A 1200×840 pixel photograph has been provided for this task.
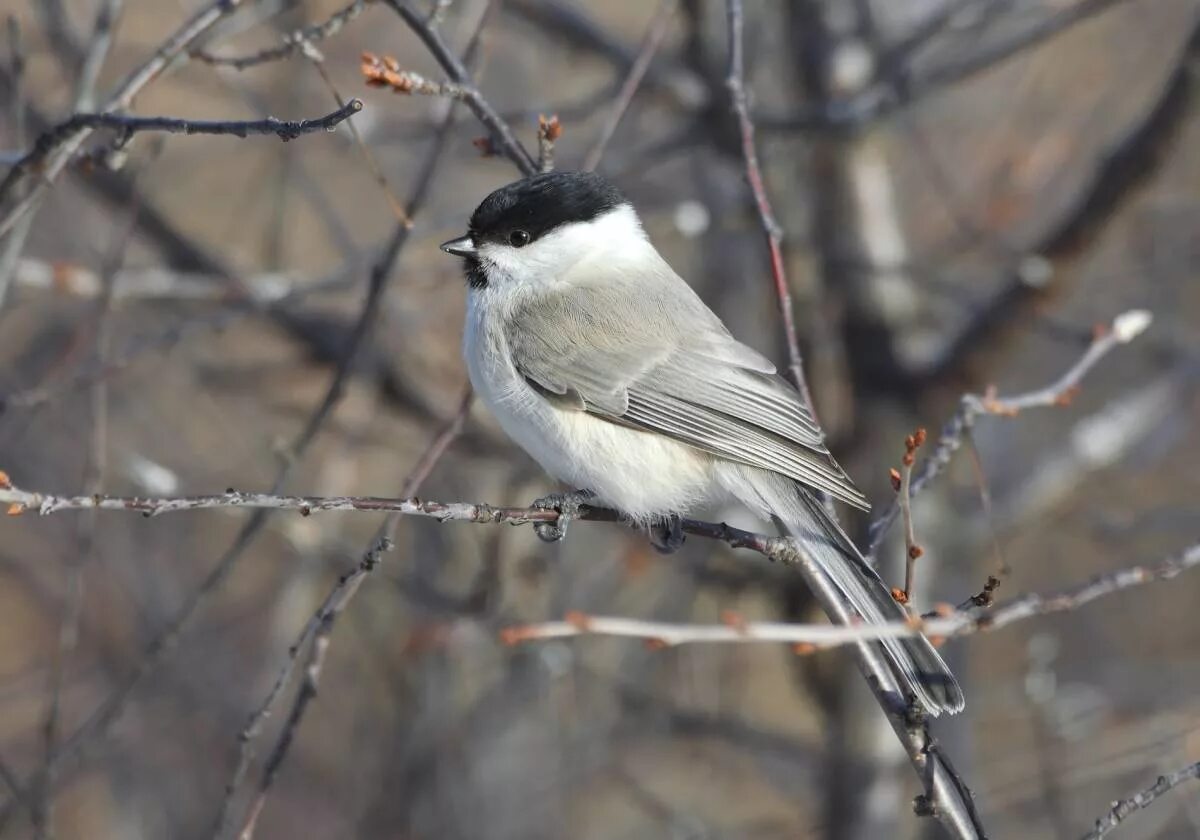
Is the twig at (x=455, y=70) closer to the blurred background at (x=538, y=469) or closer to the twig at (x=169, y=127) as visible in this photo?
the blurred background at (x=538, y=469)

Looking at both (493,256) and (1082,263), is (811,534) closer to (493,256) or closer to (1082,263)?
(493,256)

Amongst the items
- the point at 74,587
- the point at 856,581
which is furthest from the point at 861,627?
the point at 74,587

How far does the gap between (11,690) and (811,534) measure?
13.1ft

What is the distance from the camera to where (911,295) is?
4.20 m

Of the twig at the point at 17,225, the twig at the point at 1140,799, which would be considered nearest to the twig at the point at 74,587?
the twig at the point at 17,225

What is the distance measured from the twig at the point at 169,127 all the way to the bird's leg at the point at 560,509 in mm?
1004

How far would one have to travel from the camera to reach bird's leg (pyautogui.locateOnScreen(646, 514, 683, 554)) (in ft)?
9.62

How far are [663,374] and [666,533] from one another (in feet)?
1.32

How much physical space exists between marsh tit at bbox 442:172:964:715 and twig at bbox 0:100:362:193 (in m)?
1.06

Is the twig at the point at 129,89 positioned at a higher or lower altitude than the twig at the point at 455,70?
lower

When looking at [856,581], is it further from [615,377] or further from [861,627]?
[861,627]

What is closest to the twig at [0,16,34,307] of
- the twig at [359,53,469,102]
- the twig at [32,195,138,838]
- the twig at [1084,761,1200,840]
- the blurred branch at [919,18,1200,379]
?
the twig at [32,195,138,838]

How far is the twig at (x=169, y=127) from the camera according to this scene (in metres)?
1.77

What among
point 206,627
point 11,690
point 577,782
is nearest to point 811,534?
point 577,782
